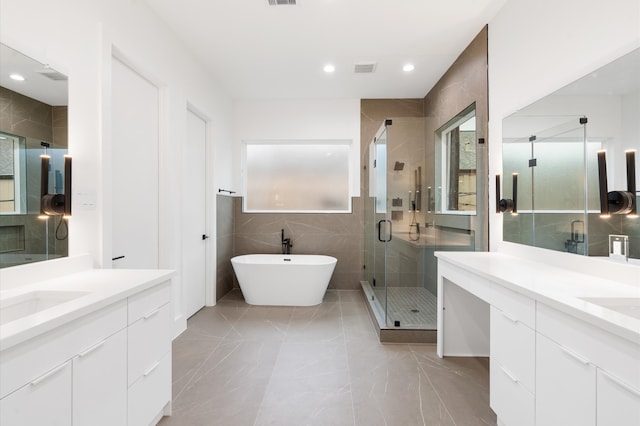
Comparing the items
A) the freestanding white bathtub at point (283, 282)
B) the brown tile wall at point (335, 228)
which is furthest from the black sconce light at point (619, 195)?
the brown tile wall at point (335, 228)

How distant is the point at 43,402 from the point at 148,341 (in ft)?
1.88

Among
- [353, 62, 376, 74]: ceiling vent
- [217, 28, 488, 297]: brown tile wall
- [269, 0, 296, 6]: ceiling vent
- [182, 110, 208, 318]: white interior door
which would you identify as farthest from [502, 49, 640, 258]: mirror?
[182, 110, 208, 318]: white interior door

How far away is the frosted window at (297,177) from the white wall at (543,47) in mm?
2414

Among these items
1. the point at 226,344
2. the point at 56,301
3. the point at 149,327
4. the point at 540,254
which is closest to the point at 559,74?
the point at 540,254

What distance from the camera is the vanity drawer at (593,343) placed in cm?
87

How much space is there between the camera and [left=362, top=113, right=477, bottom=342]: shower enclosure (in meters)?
3.04

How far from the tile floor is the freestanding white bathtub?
21.3 inches

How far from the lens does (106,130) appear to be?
6.47 feet

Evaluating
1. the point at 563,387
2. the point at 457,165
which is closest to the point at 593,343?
the point at 563,387

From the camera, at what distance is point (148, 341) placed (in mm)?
1534

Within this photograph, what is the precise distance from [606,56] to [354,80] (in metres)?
2.67

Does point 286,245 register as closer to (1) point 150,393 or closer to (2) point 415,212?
(2) point 415,212

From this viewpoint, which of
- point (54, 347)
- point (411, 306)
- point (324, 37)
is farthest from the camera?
point (411, 306)

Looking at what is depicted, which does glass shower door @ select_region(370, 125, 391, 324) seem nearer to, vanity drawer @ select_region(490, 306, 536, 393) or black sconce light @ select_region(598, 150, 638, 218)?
vanity drawer @ select_region(490, 306, 536, 393)
